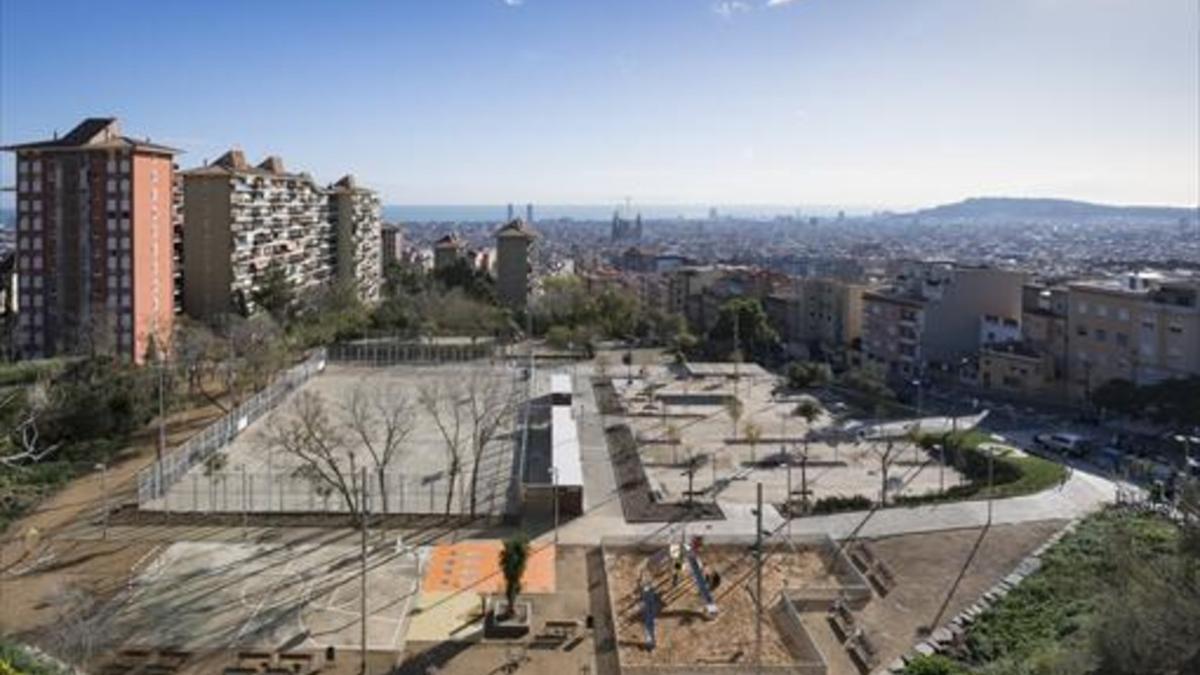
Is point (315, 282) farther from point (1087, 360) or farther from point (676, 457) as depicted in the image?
point (1087, 360)

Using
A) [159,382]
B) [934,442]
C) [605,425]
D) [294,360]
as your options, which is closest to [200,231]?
[294,360]

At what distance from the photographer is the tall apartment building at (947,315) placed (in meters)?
49.0

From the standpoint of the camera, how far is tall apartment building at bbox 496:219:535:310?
65.0 meters

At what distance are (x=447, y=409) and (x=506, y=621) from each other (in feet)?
60.0

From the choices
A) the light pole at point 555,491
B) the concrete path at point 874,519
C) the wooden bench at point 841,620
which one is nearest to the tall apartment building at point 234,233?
the light pole at point 555,491

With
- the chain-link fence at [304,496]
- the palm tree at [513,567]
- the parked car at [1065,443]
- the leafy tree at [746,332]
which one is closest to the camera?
the palm tree at [513,567]

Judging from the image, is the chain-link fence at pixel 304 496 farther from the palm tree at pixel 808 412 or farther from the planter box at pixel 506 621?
the palm tree at pixel 808 412

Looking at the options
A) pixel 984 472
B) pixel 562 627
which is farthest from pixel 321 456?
pixel 984 472

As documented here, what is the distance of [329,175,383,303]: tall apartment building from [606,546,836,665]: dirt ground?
44228mm

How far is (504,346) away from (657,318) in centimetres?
921

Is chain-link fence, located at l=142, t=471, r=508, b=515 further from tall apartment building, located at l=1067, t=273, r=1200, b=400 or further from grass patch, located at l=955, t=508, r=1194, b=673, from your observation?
tall apartment building, located at l=1067, t=273, r=1200, b=400

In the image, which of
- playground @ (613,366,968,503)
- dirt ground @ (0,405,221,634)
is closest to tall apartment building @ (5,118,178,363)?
dirt ground @ (0,405,221,634)

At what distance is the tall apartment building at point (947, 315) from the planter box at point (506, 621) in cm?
3369

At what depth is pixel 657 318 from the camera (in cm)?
5606
